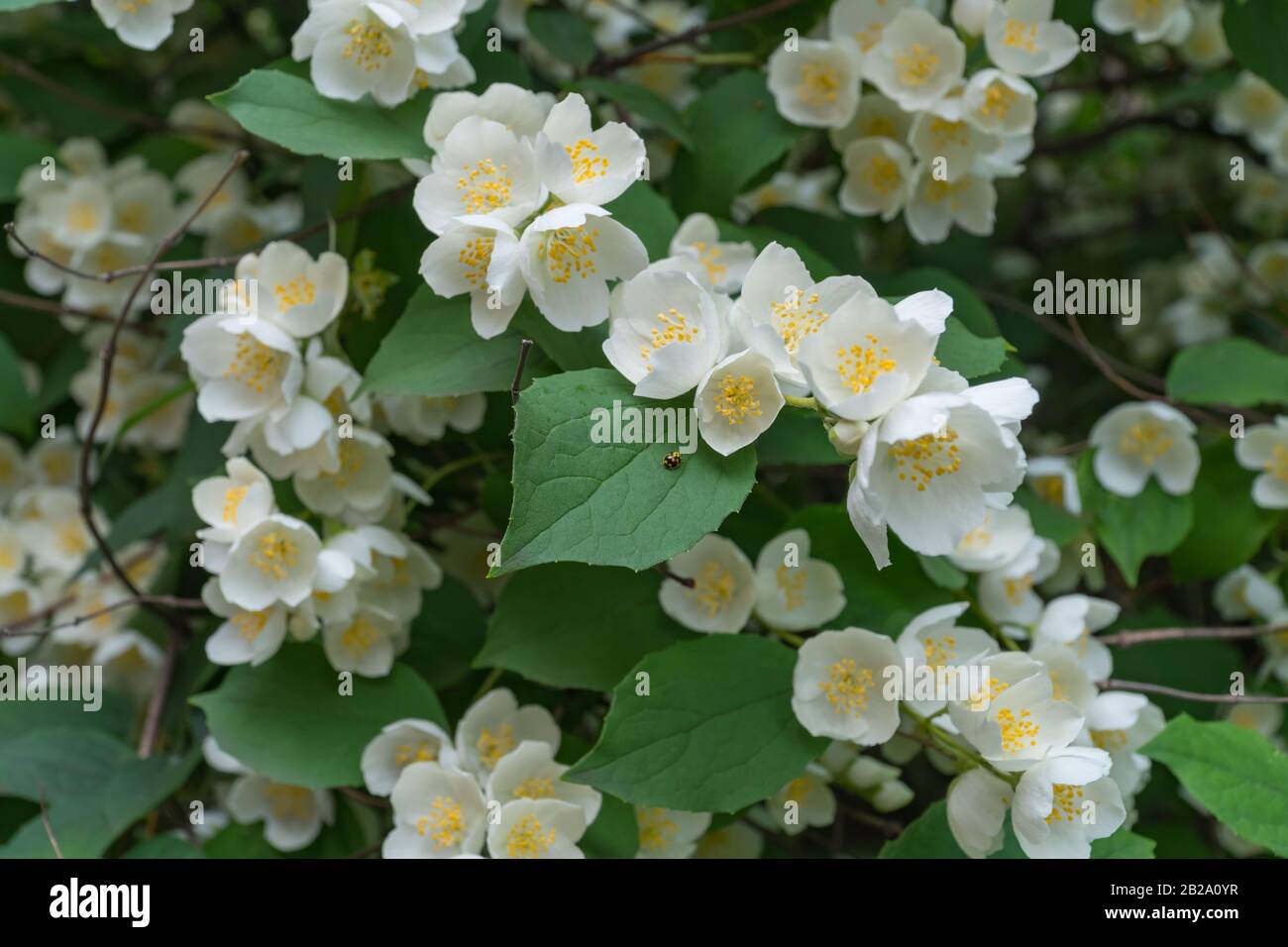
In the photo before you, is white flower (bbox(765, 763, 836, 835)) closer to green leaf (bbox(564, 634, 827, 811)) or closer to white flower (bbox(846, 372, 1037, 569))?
green leaf (bbox(564, 634, 827, 811))

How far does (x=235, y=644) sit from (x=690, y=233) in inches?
31.0

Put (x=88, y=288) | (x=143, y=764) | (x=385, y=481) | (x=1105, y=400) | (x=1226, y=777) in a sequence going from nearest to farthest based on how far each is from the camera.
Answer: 1. (x=1226, y=777)
2. (x=385, y=481)
3. (x=143, y=764)
4. (x=88, y=288)
5. (x=1105, y=400)

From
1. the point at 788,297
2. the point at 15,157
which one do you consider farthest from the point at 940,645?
the point at 15,157

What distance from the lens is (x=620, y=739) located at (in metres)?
1.23

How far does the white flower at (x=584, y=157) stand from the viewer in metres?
1.21

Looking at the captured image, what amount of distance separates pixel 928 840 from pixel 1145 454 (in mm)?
768

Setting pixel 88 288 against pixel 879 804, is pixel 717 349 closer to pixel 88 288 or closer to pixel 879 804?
pixel 879 804

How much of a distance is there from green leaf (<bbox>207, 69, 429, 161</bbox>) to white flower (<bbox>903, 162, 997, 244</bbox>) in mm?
757

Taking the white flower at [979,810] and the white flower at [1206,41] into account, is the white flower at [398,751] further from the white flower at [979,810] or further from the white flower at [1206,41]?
the white flower at [1206,41]

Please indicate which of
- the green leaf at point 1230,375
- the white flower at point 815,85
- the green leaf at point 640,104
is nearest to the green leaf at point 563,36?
the green leaf at point 640,104

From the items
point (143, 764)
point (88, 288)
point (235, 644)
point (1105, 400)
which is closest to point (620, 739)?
point (235, 644)

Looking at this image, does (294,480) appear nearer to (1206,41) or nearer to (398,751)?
(398,751)

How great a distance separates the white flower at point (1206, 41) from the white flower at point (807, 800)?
1746 mm

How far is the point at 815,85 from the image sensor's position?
168cm
